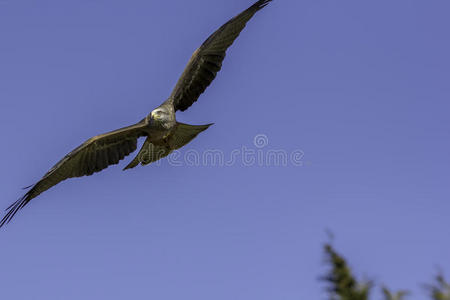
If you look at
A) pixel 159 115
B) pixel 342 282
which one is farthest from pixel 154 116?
pixel 342 282

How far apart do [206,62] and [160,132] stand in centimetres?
181

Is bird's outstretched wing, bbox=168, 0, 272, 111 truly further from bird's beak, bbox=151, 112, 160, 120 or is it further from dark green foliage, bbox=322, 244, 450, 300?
dark green foliage, bbox=322, 244, 450, 300

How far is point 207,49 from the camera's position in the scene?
39.2ft

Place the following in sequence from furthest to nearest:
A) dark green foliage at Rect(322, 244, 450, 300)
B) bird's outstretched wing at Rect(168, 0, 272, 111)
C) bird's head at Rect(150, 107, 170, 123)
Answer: bird's outstretched wing at Rect(168, 0, 272, 111) < bird's head at Rect(150, 107, 170, 123) < dark green foliage at Rect(322, 244, 450, 300)

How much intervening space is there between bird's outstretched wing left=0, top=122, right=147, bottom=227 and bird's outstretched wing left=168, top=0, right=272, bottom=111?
1.09m

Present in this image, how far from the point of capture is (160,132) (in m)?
11.4

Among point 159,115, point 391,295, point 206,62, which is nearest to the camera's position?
point 391,295

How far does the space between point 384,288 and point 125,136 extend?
8555 millimetres

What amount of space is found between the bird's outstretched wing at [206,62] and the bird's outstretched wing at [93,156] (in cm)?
109

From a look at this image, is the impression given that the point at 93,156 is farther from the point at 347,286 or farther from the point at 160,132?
the point at 347,286

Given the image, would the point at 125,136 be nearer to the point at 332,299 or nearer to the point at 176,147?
the point at 176,147

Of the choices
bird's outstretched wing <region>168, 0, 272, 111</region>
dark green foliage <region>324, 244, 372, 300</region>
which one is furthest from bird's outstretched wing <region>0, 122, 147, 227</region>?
dark green foliage <region>324, 244, 372, 300</region>

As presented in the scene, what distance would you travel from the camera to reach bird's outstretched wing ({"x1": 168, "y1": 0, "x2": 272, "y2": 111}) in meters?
11.7

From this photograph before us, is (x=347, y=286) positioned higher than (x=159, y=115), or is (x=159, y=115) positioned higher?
(x=159, y=115)
